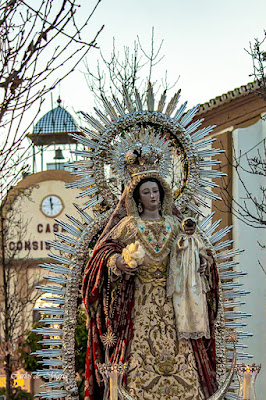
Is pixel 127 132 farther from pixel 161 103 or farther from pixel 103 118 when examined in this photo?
pixel 161 103

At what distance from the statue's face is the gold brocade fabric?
0.13 metres

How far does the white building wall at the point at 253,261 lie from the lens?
1153cm

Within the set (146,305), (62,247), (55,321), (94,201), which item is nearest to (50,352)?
(55,321)

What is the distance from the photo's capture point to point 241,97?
11891 millimetres

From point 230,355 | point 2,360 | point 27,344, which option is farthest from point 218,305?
point 2,360

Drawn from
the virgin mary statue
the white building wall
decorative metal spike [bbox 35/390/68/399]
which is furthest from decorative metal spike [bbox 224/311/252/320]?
the white building wall

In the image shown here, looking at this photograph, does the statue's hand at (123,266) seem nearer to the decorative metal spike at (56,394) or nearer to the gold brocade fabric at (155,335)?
the gold brocade fabric at (155,335)

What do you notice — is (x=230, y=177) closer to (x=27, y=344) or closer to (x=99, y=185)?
(x=27, y=344)

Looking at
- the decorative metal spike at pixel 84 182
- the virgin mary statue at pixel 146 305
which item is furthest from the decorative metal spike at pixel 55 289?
the decorative metal spike at pixel 84 182

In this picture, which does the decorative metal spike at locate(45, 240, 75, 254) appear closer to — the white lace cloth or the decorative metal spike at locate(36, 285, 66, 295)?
the decorative metal spike at locate(36, 285, 66, 295)

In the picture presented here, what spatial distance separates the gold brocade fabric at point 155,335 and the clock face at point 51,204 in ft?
47.2

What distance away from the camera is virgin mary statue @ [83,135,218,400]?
18.6 feet

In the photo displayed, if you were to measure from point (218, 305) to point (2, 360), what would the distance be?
6823mm

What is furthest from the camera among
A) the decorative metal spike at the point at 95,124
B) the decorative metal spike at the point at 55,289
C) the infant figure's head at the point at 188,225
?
the decorative metal spike at the point at 95,124
